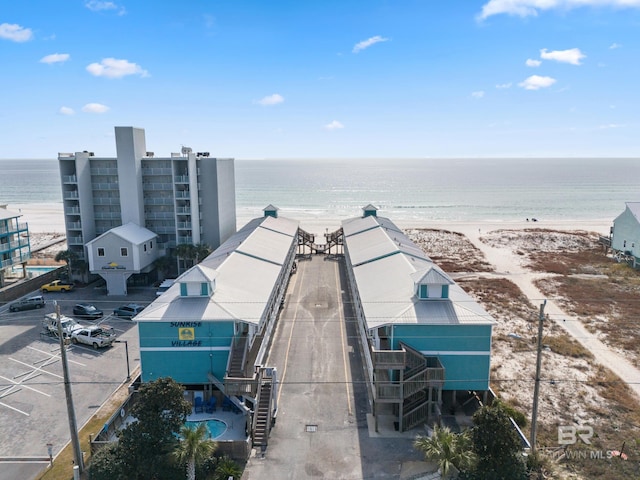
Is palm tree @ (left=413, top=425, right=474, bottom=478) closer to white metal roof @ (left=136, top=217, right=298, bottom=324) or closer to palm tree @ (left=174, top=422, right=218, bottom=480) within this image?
palm tree @ (left=174, top=422, right=218, bottom=480)

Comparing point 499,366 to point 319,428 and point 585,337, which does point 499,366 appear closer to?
point 585,337

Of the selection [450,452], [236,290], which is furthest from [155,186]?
[450,452]

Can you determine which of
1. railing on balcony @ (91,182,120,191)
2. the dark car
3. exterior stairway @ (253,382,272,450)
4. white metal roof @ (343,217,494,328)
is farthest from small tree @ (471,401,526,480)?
railing on balcony @ (91,182,120,191)

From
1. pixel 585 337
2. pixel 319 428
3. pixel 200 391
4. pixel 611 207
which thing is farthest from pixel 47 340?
pixel 611 207

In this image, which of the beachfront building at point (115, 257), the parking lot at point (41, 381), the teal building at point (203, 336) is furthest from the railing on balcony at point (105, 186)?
the teal building at point (203, 336)

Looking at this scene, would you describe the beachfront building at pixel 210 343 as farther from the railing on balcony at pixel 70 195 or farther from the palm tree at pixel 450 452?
the railing on balcony at pixel 70 195
